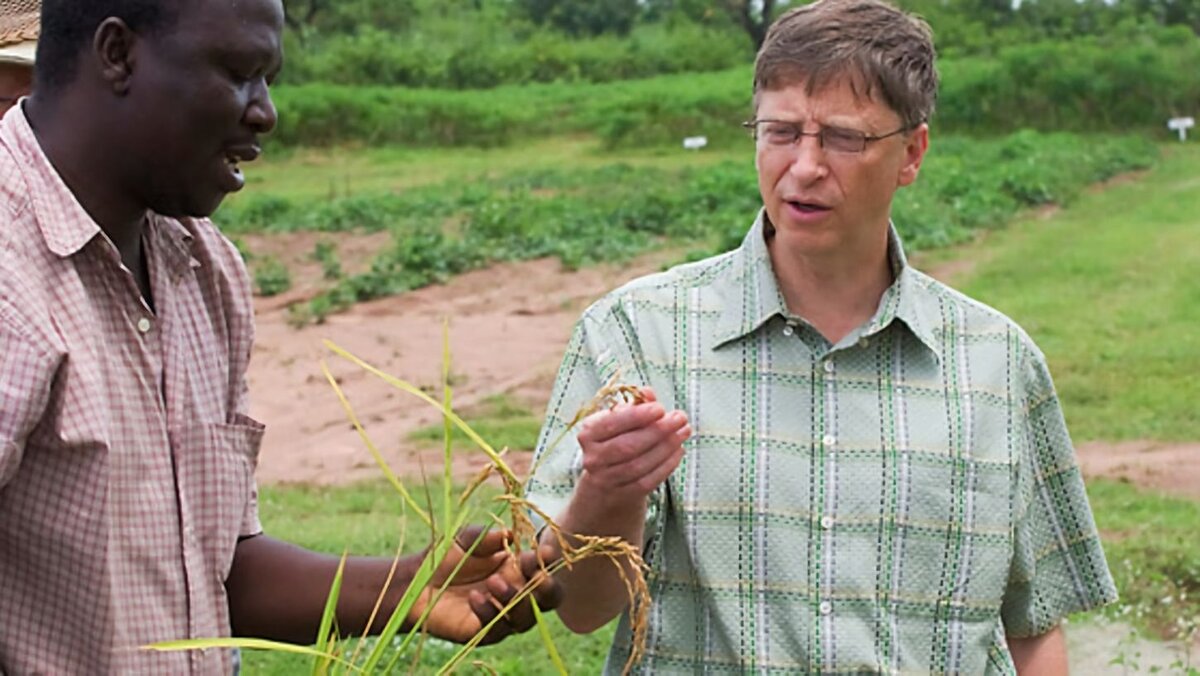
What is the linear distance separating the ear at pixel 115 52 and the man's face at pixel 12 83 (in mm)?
1229

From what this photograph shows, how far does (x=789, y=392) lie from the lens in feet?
8.11

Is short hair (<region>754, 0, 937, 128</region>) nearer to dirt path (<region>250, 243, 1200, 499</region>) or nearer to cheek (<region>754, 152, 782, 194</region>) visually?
cheek (<region>754, 152, 782, 194</region>)

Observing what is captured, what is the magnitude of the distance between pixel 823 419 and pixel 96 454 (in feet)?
3.28

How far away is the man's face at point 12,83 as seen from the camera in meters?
3.02

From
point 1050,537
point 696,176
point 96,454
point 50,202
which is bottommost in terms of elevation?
point 696,176

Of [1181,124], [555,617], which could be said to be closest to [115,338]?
[555,617]

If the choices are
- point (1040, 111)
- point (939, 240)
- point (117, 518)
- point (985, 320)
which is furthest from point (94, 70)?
point (1040, 111)

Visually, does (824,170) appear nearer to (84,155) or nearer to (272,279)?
(84,155)

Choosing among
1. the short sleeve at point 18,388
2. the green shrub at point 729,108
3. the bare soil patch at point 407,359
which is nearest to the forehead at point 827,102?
the short sleeve at point 18,388

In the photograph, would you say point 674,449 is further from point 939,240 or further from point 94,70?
point 939,240

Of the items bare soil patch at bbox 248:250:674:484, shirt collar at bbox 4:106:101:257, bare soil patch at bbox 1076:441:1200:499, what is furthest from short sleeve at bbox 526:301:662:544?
bare soil patch at bbox 248:250:674:484

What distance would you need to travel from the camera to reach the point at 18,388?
176 centimetres

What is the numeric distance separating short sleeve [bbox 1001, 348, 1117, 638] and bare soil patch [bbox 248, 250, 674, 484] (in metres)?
5.36

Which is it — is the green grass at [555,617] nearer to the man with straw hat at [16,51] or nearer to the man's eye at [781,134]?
the man with straw hat at [16,51]
